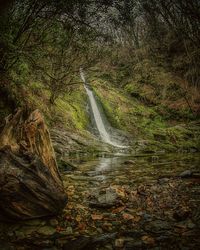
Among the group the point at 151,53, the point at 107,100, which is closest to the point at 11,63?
the point at 107,100

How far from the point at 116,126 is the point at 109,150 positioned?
31.4ft

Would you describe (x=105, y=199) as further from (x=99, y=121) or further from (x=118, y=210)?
(x=99, y=121)

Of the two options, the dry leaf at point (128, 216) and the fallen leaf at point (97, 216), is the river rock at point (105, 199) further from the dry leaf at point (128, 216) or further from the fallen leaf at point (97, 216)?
the dry leaf at point (128, 216)

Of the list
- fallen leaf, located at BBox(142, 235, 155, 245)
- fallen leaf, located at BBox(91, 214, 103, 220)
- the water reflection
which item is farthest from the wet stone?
the water reflection

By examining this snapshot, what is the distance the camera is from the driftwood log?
3945 millimetres

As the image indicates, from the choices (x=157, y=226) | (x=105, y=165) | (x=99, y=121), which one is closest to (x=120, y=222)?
(x=157, y=226)

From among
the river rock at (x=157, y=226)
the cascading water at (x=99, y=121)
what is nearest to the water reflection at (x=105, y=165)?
the river rock at (x=157, y=226)

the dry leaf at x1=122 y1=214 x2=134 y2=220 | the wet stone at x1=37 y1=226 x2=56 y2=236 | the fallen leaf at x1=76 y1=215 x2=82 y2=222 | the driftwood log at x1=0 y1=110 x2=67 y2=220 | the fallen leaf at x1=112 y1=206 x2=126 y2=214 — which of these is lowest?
the dry leaf at x1=122 y1=214 x2=134 y2=220

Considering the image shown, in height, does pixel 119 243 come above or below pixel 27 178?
below

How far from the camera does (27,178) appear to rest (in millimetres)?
4137

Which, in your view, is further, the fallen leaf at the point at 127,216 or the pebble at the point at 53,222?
the fallen leaf at the point at 127,216

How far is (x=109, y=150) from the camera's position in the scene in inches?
591

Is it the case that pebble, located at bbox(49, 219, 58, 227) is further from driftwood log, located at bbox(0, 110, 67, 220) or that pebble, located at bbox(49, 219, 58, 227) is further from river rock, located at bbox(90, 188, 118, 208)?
river rock, located at bbox(90, 188, 118, 208)

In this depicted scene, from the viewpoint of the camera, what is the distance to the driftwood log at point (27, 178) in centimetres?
395
